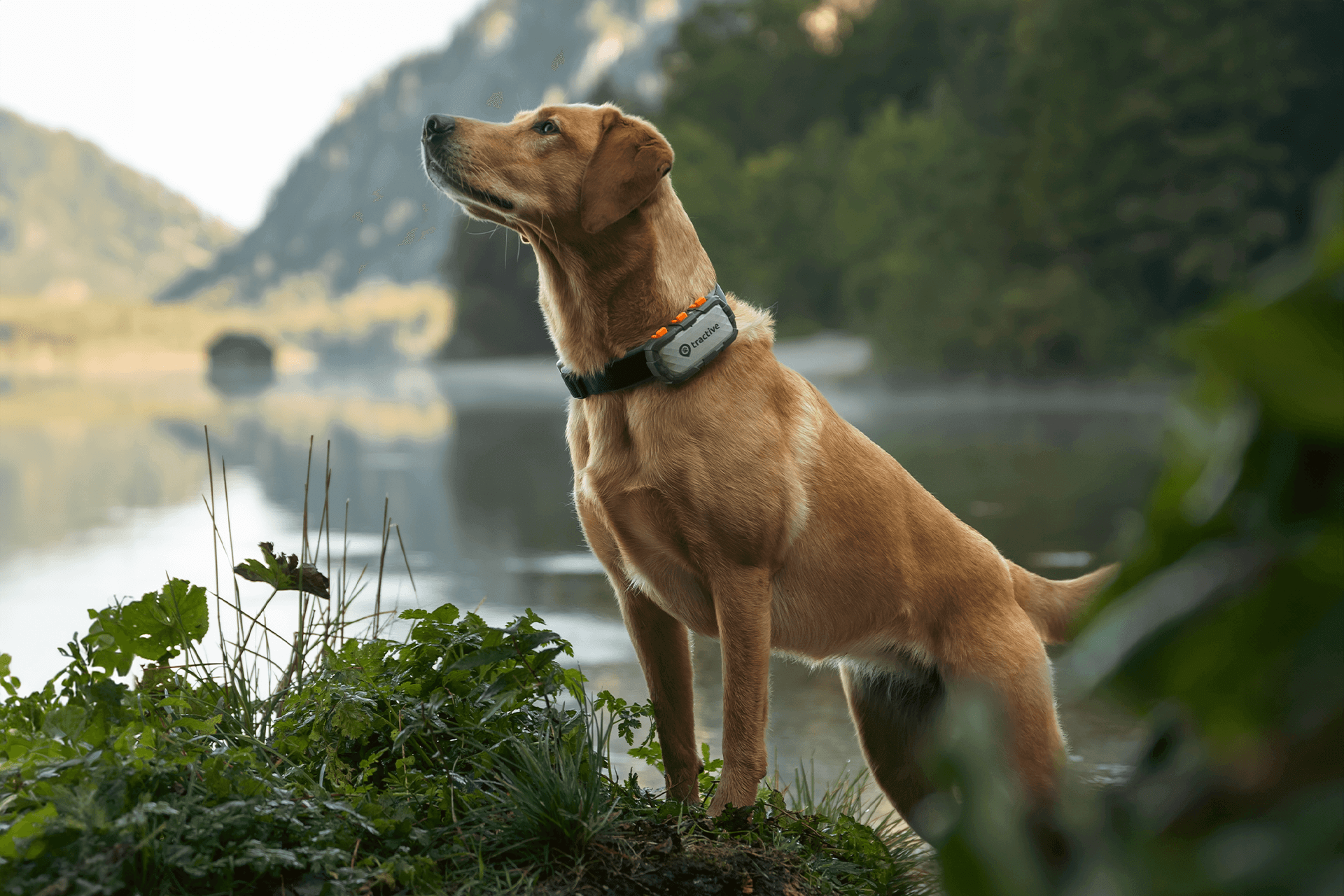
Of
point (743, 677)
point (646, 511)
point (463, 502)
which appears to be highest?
point (646, 511)

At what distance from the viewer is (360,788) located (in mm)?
2305

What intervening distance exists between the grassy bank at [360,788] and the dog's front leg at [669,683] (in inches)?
3.3

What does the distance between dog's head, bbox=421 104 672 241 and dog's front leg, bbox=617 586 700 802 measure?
97 cm

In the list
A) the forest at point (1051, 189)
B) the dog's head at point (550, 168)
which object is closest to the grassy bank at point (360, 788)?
the dog's head at point (550, 168)

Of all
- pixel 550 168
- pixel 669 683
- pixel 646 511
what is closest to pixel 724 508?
pixel 646 511

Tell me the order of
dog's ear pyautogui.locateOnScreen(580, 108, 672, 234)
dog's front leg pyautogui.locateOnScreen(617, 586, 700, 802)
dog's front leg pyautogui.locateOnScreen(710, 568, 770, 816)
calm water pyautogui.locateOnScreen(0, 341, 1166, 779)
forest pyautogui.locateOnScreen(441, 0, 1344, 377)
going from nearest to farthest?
1. dog's front leg pyautogui.locateOnScreen(710, 568, 770, 816)
2. dog's ear pyautogui.locateOnScreen(580, 108, 672, 234)
3. dog's front leg pyautogui.locateOnScreen(617, 586, 700, 802)
4. calm water pyautogui.locateOnScreen(0, 341, 1166, 779)
5. forest pyautogui.locateOnScreen(441, 0, 1344, 377)

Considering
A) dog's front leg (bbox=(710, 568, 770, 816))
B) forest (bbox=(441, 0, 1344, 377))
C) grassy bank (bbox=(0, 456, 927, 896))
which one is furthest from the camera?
forest (bbox=(441, 0, 1344, 377))

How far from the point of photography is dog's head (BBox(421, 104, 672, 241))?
2.74m

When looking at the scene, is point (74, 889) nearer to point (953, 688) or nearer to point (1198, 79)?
point (953, 688)

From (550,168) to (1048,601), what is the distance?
171 cm

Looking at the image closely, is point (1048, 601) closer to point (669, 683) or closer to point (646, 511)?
point (669, 683)

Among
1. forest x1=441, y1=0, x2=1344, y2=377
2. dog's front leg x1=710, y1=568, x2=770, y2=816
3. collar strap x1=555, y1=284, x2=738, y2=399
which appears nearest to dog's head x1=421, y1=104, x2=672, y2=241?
collar strap x1=555, y1=284, x2=738, y2=399

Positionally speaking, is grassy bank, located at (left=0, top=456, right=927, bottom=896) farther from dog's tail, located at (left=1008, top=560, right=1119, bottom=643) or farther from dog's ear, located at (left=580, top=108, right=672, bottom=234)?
dog's ear, located at (left=580, top=108, right=672, bottom=234)

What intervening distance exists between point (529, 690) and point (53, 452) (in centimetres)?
1611
